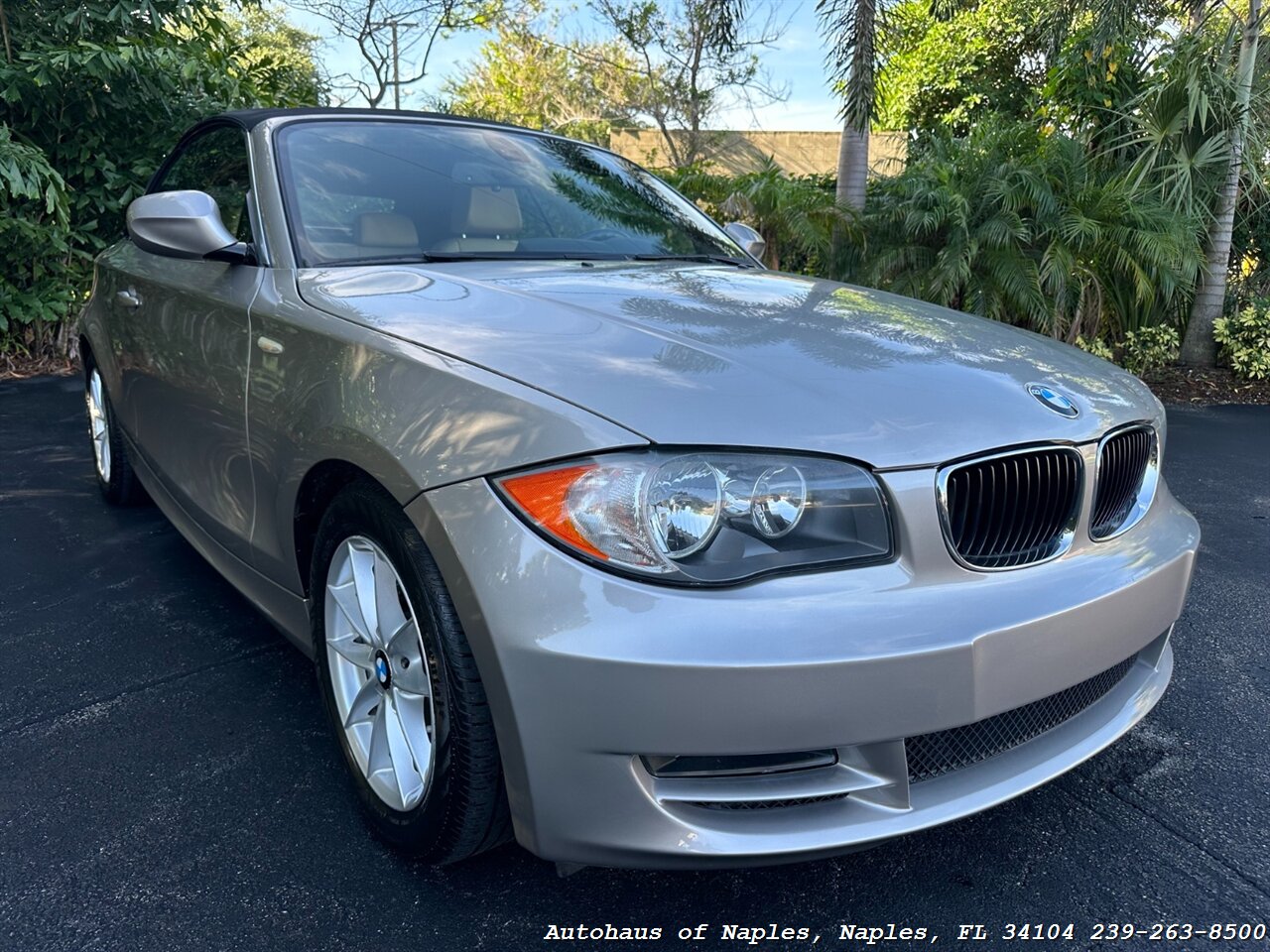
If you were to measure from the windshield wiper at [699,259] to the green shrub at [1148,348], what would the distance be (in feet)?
21.2

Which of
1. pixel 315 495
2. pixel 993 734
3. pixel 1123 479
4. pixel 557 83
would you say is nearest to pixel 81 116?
pixel 315 495

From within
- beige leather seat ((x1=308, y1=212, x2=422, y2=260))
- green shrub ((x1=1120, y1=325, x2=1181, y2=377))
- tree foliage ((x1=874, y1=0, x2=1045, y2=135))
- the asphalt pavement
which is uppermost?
tree foliage ((x1=874, y1=0, x2=1045, y2=135))

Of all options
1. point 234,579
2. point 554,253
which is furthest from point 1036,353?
point 234,579

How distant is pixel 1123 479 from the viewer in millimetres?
1932

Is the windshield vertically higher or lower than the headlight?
higher

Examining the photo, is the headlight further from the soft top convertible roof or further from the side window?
the soft top convertible roof

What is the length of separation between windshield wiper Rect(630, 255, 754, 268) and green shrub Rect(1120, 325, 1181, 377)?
21.2ft

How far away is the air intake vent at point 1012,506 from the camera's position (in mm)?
1574

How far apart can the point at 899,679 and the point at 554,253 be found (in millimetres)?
1674

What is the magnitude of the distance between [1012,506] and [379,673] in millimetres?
1251

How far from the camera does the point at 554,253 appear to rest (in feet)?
8.67

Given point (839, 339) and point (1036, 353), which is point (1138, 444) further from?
point (839, 339)

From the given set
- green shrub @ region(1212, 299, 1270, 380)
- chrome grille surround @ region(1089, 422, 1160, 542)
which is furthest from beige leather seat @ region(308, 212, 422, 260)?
green shrub @ region(1212, 299, 1270, 380)

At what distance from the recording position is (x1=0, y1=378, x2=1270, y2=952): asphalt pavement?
5.63 feet
